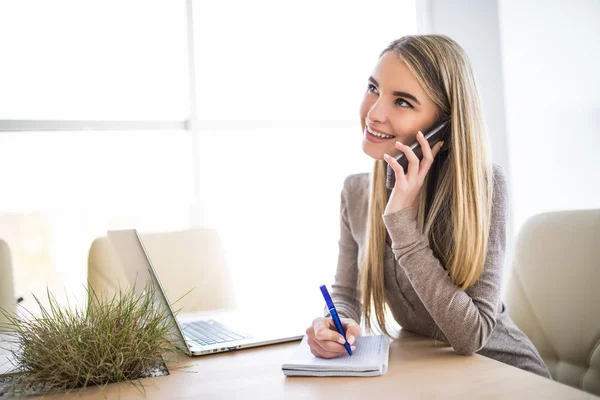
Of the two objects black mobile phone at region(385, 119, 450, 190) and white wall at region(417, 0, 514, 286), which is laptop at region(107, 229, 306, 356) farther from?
white wall at region(417, 0, 514, 286)

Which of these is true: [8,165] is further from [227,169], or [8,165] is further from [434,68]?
[434,68]

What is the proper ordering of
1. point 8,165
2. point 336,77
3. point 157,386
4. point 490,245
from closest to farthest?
point 157,386 → point 490,245 → point 8,165 → point 336,77

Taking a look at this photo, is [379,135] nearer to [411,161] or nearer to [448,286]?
[411,161]

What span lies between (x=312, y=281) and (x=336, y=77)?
4.43 feet

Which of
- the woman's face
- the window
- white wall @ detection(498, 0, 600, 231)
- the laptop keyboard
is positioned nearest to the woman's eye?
the woman's face

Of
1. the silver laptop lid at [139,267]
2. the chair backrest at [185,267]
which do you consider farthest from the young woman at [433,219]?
the chair backrest at [185,267]

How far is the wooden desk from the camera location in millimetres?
851

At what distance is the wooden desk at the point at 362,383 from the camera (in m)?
0.85

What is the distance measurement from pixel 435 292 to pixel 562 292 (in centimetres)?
40

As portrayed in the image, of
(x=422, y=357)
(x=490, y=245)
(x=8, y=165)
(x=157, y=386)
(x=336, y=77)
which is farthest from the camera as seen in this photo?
(x=336, y=77)

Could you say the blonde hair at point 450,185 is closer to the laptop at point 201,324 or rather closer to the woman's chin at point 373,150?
the woman's chin at point 373,150

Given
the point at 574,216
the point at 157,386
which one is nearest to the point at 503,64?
the point at 574,216

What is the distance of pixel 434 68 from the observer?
1341 mm

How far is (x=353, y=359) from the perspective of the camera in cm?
101
